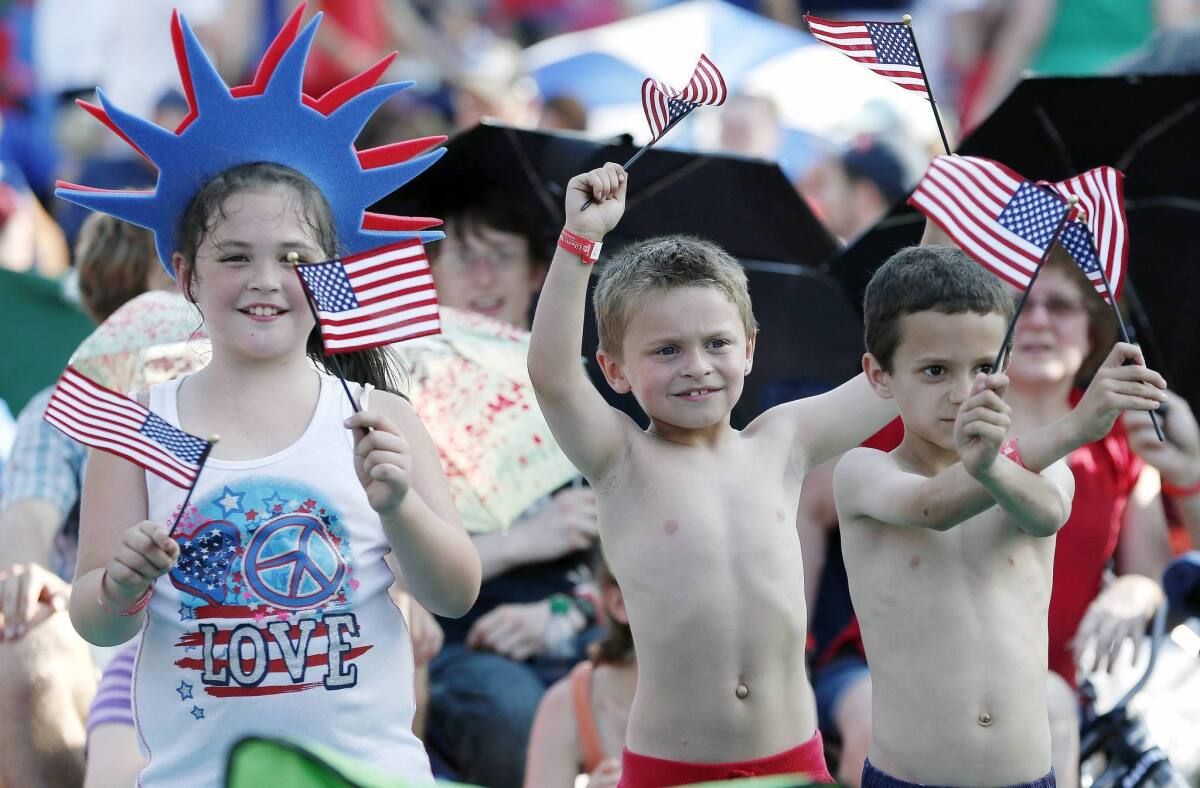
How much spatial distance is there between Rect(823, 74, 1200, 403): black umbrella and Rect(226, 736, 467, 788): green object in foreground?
9.76ft

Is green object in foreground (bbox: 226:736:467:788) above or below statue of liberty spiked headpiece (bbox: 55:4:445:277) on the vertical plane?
below

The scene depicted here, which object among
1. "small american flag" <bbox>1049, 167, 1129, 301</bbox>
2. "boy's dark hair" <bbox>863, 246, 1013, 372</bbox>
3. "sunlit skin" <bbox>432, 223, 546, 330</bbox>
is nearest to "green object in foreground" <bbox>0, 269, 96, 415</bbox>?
"sunlit skin" <bbox>432, 223, 546, 330</bbox>

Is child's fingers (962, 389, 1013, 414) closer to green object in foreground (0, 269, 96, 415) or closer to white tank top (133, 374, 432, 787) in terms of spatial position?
white tank top (133, 374, 432, 787)

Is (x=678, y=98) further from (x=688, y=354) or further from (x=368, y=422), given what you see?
(x=368, y=422)

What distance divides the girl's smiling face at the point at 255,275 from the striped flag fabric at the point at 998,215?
1.06m

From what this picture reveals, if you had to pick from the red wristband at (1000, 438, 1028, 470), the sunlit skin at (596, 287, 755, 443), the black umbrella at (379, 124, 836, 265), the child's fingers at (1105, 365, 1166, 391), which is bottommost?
the red wristband at (1000, 438, 1028, 470)

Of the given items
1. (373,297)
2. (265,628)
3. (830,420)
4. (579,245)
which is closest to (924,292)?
(830,420)

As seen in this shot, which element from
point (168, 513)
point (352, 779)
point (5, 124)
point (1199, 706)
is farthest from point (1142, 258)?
point (5, 124)

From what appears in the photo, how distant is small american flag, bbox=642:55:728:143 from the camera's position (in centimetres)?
294

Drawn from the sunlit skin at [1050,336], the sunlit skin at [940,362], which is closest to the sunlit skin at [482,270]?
the sunlit skin at [1050,336]

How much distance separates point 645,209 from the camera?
4906mm

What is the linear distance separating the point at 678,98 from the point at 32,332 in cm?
309

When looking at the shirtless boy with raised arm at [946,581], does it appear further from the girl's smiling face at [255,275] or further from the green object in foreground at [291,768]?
the green object in foreground at [291,768]

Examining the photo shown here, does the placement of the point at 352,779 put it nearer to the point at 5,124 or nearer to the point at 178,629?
the point at 178,629
